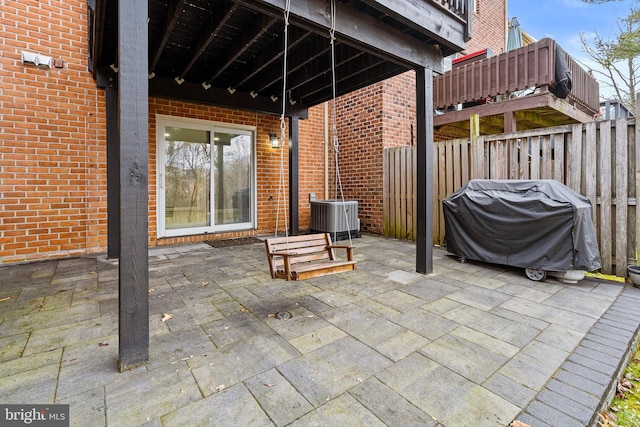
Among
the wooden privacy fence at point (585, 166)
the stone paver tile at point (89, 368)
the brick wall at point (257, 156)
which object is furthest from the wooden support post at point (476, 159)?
the stone paver tile at point (89, 368)

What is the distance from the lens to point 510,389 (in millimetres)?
1559

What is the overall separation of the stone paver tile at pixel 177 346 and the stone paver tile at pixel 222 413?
49cm

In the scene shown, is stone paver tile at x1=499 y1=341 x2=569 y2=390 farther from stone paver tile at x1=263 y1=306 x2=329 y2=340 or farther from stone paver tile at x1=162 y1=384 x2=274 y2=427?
stone paver tile at x1=162 y1=384 x2=274 y2=427

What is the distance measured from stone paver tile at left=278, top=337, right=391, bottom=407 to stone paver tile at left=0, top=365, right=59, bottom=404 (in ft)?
4.03

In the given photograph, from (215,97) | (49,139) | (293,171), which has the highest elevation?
(215,97)

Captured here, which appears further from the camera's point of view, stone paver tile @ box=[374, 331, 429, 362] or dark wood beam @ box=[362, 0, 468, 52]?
dark wood beam @ box=[362, 0, 468, 52]

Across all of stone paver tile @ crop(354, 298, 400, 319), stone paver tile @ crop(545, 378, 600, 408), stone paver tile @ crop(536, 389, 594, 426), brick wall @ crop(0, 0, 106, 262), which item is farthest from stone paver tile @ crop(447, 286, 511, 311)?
brick wall @ crop(0, 0, 106, 262)

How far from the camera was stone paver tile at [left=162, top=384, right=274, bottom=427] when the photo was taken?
1.32 metres

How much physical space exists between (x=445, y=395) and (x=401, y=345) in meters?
0.49

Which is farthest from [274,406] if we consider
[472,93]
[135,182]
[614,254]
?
[472,93]

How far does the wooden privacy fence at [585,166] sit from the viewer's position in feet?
11.0

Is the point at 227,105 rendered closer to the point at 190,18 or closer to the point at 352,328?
the point at 190,18

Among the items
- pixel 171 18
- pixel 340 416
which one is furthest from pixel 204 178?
pixel 340 416

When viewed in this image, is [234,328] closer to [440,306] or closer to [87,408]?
[87,408]
